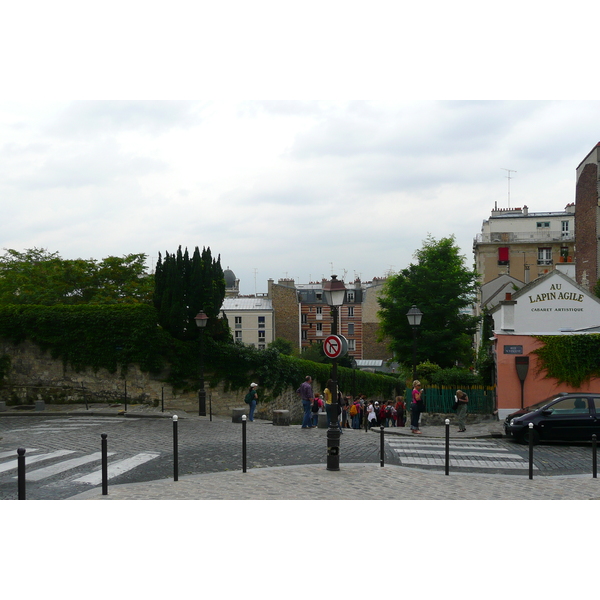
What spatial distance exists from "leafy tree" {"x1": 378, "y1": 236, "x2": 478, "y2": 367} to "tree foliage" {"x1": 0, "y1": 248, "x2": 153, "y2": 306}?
14.6 m

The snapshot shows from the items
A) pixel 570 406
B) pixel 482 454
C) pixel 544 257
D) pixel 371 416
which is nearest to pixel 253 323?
pixel 544 257

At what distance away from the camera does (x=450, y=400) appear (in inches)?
856

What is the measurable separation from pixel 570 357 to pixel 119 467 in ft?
50.3

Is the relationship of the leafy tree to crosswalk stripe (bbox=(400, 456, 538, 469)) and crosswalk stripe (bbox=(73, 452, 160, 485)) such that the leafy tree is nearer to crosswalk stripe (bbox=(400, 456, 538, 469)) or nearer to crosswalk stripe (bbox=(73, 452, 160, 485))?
crosswalk stripe (bbox=(400, 456, 538, 469))

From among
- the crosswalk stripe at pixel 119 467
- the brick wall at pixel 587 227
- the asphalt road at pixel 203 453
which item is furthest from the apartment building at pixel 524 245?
the crosswalk stripe at pixel 119 467

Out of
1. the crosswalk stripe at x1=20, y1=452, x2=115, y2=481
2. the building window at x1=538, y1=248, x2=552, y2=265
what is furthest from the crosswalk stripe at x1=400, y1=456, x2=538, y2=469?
the building window at x1=538, y1=248, x2=552, y2=265

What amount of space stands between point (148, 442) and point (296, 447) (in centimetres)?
351

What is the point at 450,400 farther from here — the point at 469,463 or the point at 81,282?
the point at 81,282

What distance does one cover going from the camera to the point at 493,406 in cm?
2242

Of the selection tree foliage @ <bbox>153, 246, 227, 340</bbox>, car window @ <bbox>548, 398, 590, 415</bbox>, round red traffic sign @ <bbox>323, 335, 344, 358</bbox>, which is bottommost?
car window @ <bbox>548, 398, 590, 415</bbox>

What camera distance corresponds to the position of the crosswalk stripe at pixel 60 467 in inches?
419

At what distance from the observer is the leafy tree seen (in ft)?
120

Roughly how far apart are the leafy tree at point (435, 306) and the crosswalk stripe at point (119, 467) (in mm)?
25463

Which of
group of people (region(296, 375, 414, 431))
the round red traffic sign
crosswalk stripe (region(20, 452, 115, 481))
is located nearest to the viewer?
crosswalk stripe (region(20, 452, 115, 481))
